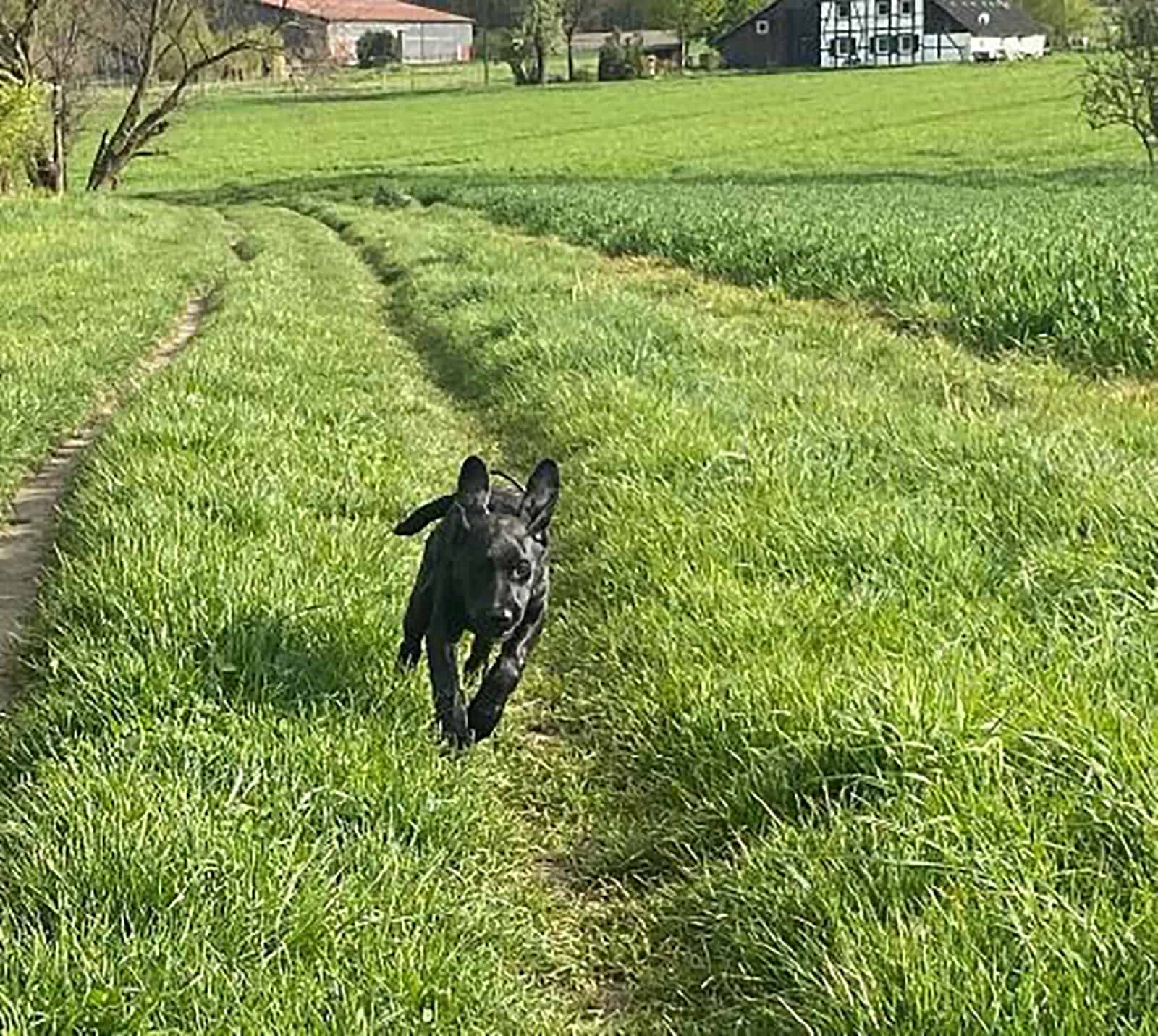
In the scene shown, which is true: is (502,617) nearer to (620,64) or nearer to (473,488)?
(473,488)

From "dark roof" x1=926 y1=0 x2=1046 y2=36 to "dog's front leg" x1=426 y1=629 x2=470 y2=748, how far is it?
113 m

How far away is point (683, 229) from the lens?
22.4 m

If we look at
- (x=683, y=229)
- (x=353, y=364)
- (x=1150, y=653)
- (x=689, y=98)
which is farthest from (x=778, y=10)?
(x=1150, y=653)

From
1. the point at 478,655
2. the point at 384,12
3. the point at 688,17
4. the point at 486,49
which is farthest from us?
the point at 384,12

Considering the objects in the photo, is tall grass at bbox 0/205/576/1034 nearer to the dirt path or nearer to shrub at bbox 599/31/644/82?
the dirt path

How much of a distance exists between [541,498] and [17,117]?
31443mm

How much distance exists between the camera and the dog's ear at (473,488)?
470cm

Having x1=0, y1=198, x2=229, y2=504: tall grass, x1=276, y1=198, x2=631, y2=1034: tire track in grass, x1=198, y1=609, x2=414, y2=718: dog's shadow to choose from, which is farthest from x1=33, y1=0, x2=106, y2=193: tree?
x1=276, y1=198, x2=631, y2=1034: tire track in grass

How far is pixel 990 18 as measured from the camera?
111000 mm

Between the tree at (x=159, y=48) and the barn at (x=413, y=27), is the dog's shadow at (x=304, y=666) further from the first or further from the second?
the barn at (x=413, y=27)

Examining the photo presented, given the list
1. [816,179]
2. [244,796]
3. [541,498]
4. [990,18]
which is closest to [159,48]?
[816,179]

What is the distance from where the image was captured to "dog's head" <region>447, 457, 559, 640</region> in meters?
4.48

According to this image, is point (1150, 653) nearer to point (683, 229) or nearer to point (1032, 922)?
point (1032, 922)

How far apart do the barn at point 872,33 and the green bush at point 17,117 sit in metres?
78.4
